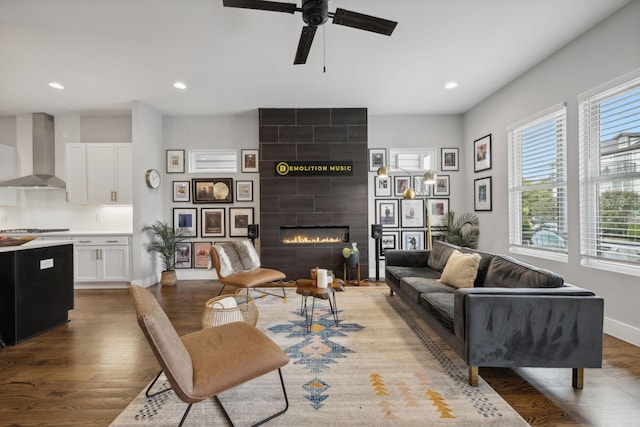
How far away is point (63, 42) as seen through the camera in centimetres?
288

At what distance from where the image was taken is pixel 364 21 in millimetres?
2039

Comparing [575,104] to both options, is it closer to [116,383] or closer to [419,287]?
[419,287]

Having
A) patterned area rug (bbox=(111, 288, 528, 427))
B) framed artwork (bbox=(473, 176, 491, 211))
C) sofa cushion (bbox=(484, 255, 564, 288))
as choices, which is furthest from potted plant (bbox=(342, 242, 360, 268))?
framed artwork (bbox=(473, 176, 491, 211))

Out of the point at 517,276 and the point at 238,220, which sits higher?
the point at 238,220

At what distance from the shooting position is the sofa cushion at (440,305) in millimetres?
2094

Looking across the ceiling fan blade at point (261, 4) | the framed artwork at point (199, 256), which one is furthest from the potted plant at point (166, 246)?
the ceiling fan blade at point (261, 4)

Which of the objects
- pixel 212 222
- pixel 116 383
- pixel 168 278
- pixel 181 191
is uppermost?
pixel 181 191

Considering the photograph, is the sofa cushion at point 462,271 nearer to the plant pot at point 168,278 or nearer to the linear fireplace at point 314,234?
the linear fireplace at point 314,234

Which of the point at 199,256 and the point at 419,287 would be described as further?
the point at 199,256

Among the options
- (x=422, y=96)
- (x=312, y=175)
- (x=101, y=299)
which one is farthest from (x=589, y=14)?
(x=101, y=299)

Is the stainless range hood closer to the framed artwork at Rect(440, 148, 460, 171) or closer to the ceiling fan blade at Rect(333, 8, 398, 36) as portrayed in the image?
the ceiling fan blade at Rect(333, 8, 398, 36)

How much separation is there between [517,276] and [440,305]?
66cm

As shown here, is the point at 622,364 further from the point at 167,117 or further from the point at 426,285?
the point at 167,117

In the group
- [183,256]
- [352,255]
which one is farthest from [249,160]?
[352,255]
